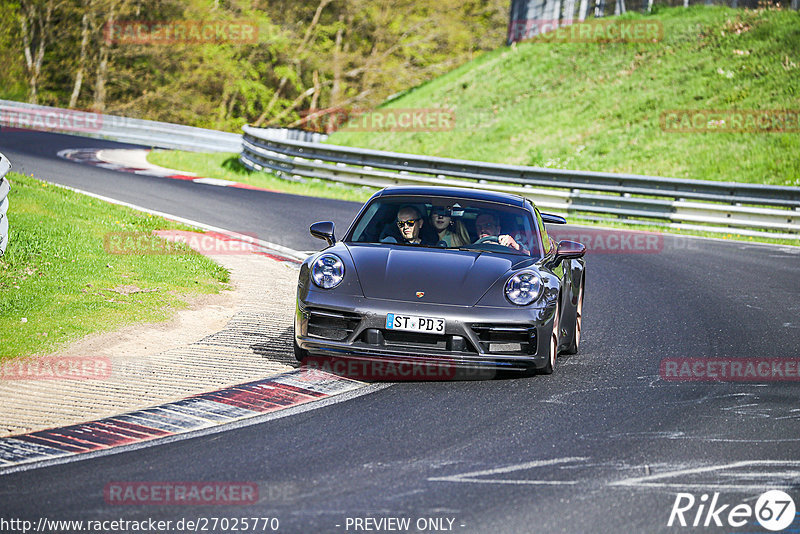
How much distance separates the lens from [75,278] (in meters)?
9.63

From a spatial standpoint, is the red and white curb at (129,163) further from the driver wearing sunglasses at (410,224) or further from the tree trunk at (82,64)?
the tree trunk at (82,64)

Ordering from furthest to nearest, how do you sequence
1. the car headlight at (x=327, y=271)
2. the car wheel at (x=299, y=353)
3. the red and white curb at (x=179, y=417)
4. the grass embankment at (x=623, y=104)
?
1. the grass embankment at (x=623, y=104)
2. the car wheel at (x=299, y=353)
3. the car headlight at (x=327, y=271)
4. the red and white curb at (x=179, y=417)

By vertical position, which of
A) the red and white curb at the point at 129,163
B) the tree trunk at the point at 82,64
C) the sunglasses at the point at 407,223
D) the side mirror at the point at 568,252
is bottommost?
the red and white curb at the point at 129,163

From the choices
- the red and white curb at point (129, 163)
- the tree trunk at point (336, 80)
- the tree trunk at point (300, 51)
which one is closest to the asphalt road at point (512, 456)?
the red and white curb at point (129, 163)

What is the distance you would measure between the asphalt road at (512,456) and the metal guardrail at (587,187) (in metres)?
11.2

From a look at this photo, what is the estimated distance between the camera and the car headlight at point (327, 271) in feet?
23.2

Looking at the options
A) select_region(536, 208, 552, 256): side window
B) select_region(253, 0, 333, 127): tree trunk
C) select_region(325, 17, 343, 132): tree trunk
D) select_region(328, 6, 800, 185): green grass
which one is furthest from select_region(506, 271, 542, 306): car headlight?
select_region(253, 0, 333, 127): tree trunk

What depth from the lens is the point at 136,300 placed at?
362 inches

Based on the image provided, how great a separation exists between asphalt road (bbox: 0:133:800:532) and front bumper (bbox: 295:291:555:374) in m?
0.24

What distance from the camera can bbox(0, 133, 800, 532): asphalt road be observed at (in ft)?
14.4

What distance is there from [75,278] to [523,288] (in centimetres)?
487

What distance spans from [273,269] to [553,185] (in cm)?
1054

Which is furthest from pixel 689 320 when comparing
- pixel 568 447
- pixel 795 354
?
pixel 568 447

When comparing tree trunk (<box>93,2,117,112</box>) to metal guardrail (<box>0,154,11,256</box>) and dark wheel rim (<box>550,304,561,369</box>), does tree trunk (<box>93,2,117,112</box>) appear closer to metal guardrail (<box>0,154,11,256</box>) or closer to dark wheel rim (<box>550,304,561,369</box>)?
metal guardrail (<box>0,154,11,256</box>)
